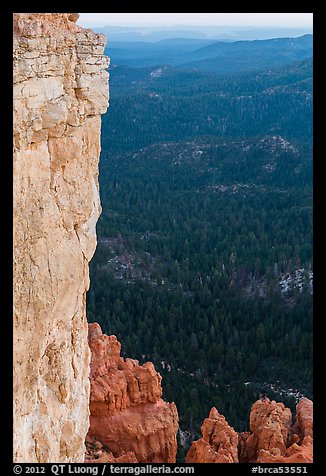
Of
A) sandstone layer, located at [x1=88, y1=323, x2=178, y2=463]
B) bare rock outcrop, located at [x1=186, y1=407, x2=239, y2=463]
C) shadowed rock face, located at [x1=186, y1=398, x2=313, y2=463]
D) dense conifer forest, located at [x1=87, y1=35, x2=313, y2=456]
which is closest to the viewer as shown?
shadowed rock face, located at [x1=186, y1=398, x2=313, y2=463]

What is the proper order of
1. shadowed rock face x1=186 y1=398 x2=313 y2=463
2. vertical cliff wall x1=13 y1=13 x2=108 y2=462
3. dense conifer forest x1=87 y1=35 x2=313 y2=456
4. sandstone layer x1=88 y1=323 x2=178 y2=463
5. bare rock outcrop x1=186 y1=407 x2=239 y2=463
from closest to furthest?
vertical cliff wall x1=13 y1=13 x2=108 y2=462
shadowed rock face x1=186 y1=398 x2=313 y2=463
bare rock outcrop x1=186 y1=407 x2=239 y2=463
sandstone layer x1=88 y1=323 x2=178 y2=463
dense conifer forest x1=87 y1=35 x2=313 y2=456

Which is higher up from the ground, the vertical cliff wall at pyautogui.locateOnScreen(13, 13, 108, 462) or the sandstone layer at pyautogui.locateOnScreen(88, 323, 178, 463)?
the vertical cliff wall at pyautogui.locateOnScreen(13, 13, 108, 462)

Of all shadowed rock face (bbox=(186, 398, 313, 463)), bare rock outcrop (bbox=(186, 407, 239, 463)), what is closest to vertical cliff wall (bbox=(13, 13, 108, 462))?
bare rock outcrop (bbox=(186, 407, 239, 463))

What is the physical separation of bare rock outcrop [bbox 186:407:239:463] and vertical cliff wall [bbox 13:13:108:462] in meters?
4.12

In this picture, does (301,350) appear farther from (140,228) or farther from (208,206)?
(208,206)

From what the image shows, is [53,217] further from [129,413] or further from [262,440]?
[262,440]

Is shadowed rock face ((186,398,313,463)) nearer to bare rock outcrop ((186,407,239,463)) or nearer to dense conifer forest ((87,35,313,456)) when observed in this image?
bare rock outcrop ((186,407,239,463))

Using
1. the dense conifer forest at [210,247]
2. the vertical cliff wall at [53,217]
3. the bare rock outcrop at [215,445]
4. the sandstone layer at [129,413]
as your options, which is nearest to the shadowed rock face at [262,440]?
the bare rock outcrop at [215,445]

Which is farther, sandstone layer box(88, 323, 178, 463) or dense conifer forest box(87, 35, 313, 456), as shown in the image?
dense conifer forest box(87, 35, 313, 456)

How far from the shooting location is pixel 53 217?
1002cm

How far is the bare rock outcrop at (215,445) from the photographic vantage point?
595 inches

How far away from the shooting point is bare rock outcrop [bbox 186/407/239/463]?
49.6 ft

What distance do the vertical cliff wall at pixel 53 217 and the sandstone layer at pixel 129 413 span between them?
4.76 meters
